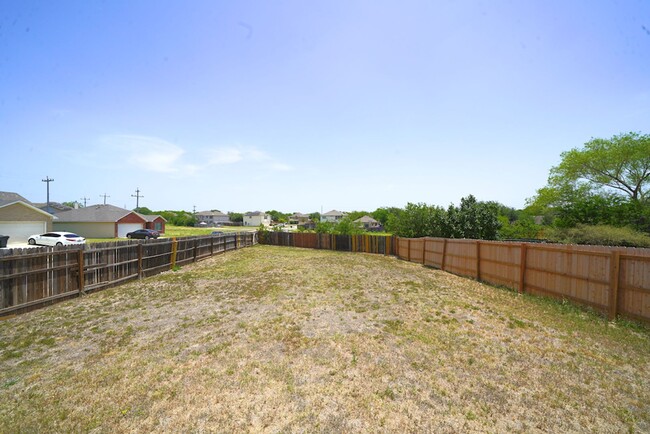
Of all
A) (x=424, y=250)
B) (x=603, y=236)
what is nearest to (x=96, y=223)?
(x=424, y=250)

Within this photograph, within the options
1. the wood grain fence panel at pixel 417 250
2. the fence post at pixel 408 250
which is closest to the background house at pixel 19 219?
the fence post at pixel 408 250

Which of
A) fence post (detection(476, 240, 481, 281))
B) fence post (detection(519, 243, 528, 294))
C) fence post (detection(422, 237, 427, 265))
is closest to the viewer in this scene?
fence post (detection(519, 243, 528, 294))

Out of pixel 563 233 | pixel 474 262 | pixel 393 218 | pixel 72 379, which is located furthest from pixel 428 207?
pixel 72 379

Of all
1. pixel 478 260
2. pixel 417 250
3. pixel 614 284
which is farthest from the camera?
pixel 417 250

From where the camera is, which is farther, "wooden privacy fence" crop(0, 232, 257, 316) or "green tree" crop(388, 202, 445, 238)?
"green tree" crop(388, 202, 445, 238)

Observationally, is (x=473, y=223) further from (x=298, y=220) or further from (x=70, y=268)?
Result: (x=298, y=220)

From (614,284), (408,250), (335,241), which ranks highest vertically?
(614,284)

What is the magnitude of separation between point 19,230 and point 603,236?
158 feet

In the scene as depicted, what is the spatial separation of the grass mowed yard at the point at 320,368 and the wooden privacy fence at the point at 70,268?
23.2 inches

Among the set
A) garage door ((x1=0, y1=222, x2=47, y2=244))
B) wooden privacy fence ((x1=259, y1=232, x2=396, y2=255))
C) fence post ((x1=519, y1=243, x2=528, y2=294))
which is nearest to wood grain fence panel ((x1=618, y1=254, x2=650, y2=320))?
fence post ((x1=519, y1=243, x2=528, y2=294))

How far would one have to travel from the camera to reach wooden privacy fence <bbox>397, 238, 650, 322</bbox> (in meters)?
6.38

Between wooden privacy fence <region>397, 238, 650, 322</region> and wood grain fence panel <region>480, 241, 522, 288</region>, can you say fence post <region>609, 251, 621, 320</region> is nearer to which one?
wooden privacy fence <region>397, 238, 650, 322</region>

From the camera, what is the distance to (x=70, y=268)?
8.52 meters

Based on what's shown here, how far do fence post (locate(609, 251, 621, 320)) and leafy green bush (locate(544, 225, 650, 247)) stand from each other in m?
15.8
